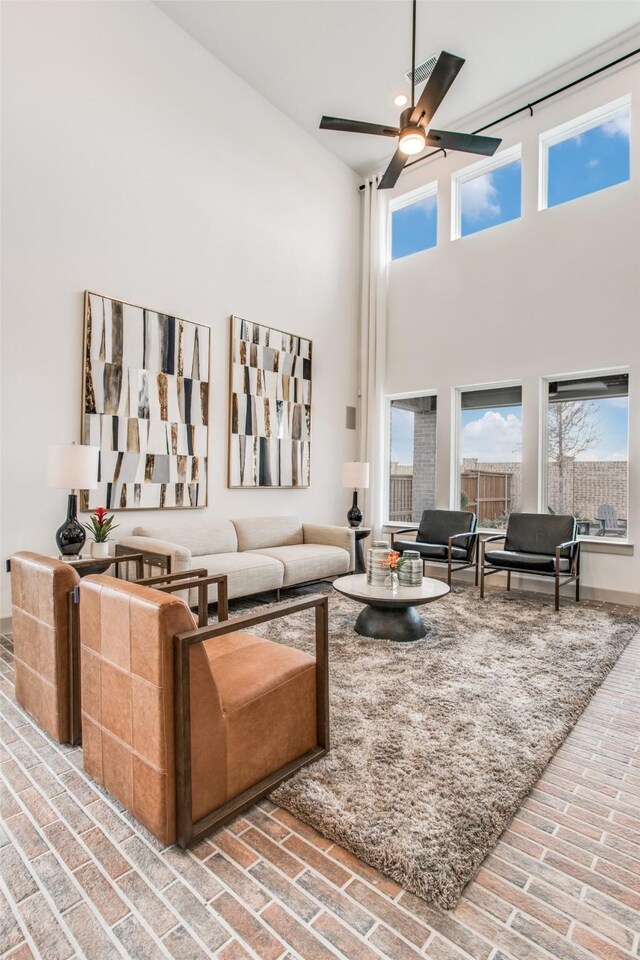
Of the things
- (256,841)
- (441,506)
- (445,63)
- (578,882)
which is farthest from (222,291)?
(578,882)

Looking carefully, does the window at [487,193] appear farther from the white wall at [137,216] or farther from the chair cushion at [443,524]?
the chair cushion at [443,524]

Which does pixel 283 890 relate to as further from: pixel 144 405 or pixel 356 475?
pixel 356 475

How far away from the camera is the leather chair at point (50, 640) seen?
204 cm

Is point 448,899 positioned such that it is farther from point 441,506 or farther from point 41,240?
point 441,506

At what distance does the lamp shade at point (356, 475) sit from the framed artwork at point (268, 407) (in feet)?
1.68

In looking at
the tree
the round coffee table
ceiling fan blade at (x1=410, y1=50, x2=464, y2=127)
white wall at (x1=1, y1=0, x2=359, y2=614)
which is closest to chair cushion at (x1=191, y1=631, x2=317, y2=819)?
the round coffee table

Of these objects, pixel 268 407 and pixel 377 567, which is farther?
pixel 268 407

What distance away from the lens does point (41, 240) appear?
12.3 feet

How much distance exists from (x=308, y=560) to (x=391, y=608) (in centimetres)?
142

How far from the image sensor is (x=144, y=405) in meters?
4.43

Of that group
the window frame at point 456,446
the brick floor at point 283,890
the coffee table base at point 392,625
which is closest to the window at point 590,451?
the window frame at point 456,446

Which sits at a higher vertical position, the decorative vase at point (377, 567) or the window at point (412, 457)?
the window at point (412, 457)

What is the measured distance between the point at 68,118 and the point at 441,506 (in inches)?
208

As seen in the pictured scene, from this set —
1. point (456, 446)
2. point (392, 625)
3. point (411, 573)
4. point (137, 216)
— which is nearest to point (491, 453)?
point (456, 446)
